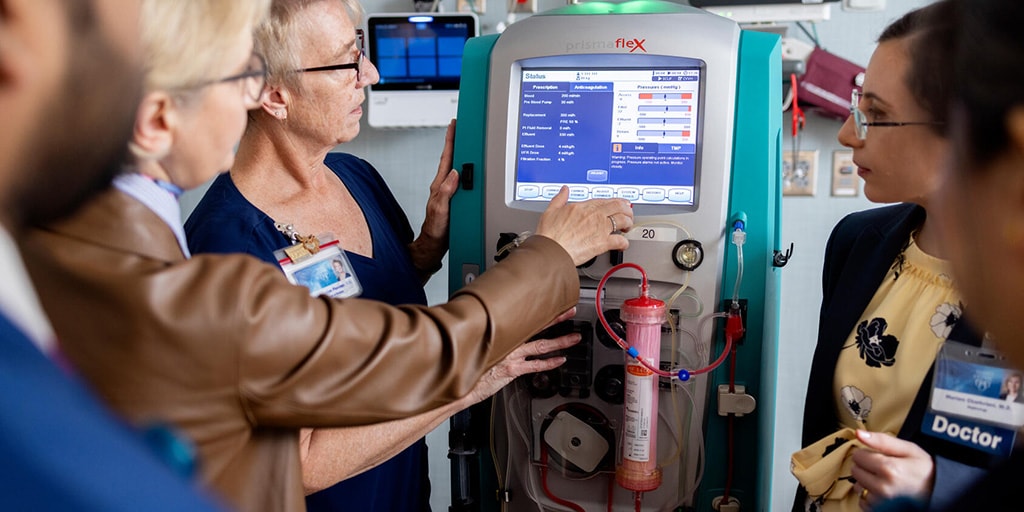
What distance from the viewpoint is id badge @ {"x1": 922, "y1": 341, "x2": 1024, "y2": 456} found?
3.84 feet

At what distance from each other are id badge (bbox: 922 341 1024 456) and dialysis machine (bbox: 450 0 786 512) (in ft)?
1.15

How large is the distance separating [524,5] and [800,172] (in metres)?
0.97

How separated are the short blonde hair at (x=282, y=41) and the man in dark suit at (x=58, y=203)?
936 mm

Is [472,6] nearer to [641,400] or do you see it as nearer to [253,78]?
[641,400]

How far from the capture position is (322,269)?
1452 mm

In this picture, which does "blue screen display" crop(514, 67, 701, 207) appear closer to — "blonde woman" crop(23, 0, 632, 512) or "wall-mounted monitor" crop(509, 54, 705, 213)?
"wall-mounted monitor" crop(509, 54, 705, 213)

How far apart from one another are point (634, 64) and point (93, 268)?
1.04 meters

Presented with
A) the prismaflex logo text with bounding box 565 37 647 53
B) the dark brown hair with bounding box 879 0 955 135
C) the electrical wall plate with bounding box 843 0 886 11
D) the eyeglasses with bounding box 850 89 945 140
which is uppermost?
the electrical wall plate with bounding box 843 0 886 11

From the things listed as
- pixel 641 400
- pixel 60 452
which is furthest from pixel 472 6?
pixel 60 452

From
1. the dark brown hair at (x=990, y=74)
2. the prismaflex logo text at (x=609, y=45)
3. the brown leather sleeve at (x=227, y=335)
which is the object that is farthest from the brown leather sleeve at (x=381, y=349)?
the dark brown hair at (x=990, y=74)

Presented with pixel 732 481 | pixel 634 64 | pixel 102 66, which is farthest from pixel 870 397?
pixel 102 66

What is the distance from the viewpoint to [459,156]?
168 cm

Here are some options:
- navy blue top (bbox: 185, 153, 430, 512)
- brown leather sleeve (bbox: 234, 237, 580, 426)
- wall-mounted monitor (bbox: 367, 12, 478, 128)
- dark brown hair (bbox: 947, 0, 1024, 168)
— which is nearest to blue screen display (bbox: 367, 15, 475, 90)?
wall-mounted monitor (bbox: 367, 12, 478, 128)

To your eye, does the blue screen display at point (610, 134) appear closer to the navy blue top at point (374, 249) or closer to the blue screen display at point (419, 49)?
the navy blue top at point (374, 249)
